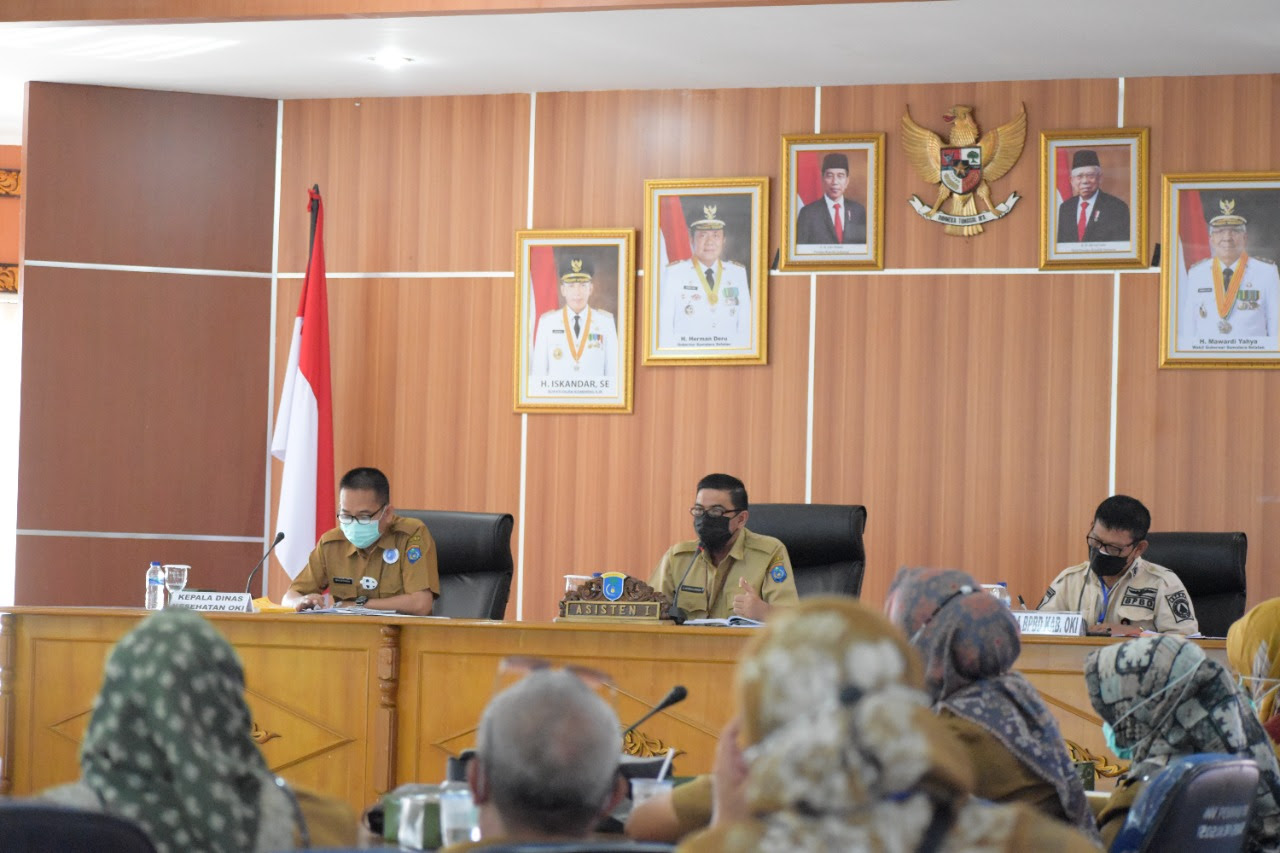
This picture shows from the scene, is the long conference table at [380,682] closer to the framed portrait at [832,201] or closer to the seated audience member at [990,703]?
the seated audience member at [990,703]

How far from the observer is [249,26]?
602 cm

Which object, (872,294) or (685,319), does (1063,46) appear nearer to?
(872,294)

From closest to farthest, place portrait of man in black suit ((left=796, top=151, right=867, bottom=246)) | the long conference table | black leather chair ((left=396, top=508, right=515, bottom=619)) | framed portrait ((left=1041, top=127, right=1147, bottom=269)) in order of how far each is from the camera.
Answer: the long conference table
black leather chair ((left=396, top=508, right=515, bottom=619))
framed portrait ((left=1041, top=127, right=1147, bottom=269))
portrait of man in black suit ((left=796, top=151, right=867, bottom=246))

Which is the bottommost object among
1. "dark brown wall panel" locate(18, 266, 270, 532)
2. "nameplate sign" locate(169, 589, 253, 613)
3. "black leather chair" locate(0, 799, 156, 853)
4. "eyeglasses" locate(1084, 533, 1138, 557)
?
"nameplate sign" locate(169, 589, 253, 613)

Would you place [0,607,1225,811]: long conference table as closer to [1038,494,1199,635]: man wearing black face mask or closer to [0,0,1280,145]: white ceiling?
[1038,494,1199,635]: man wearing black face mask

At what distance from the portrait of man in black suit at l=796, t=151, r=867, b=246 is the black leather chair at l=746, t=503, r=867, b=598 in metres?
1.55

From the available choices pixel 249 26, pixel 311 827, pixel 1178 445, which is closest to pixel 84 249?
pixel 249 26

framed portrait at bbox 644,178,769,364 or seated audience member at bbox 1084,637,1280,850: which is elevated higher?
framed portrait at bbox 644,178,769,364

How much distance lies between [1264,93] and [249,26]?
4004mm

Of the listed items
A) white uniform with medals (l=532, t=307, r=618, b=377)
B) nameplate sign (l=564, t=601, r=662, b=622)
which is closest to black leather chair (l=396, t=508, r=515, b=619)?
nameplate sign (l=564, t=601, r=662, b=622)

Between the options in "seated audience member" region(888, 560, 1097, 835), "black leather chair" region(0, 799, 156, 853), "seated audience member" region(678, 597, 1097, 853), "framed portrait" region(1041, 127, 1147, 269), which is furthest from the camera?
"framed portrait" region(1041, 127, 1147, 269)

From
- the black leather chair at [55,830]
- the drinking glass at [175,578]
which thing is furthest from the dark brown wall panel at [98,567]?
the black leather chair at [55,830]

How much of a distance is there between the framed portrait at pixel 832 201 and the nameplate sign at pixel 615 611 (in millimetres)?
2393

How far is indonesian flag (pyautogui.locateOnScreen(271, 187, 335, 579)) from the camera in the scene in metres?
6.70
